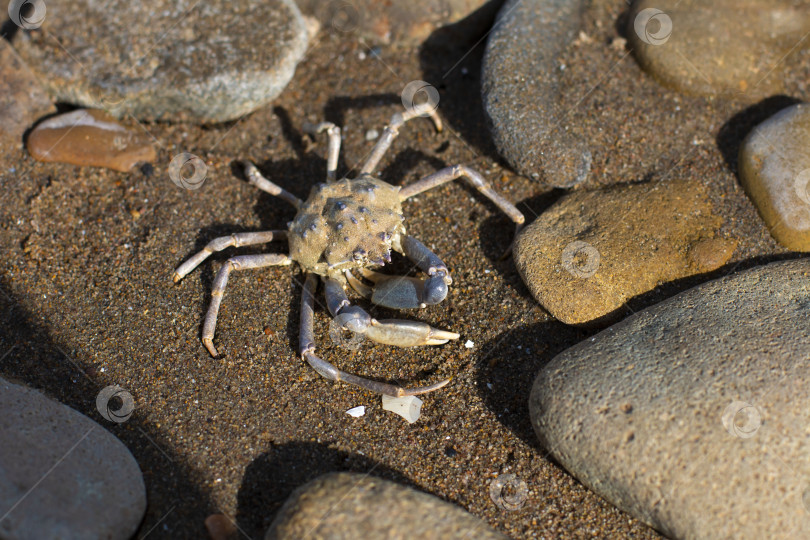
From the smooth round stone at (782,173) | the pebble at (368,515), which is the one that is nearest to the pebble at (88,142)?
the pebble at (368,515)

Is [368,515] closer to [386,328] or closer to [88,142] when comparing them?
[386,328]

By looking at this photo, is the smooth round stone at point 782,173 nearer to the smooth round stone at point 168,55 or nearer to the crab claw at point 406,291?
the crab claw at point 406,291

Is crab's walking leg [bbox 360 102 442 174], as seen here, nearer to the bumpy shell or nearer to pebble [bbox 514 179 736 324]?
the bumpy shell

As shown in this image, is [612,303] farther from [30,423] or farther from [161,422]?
[30,423]

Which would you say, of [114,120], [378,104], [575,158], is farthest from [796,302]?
[114,120]

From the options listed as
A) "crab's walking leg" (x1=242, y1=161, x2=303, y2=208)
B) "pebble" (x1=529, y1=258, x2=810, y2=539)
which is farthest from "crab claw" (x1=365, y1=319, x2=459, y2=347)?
"crab's walking leg" (x1=242, y1=161, x2=303, y2=208)
